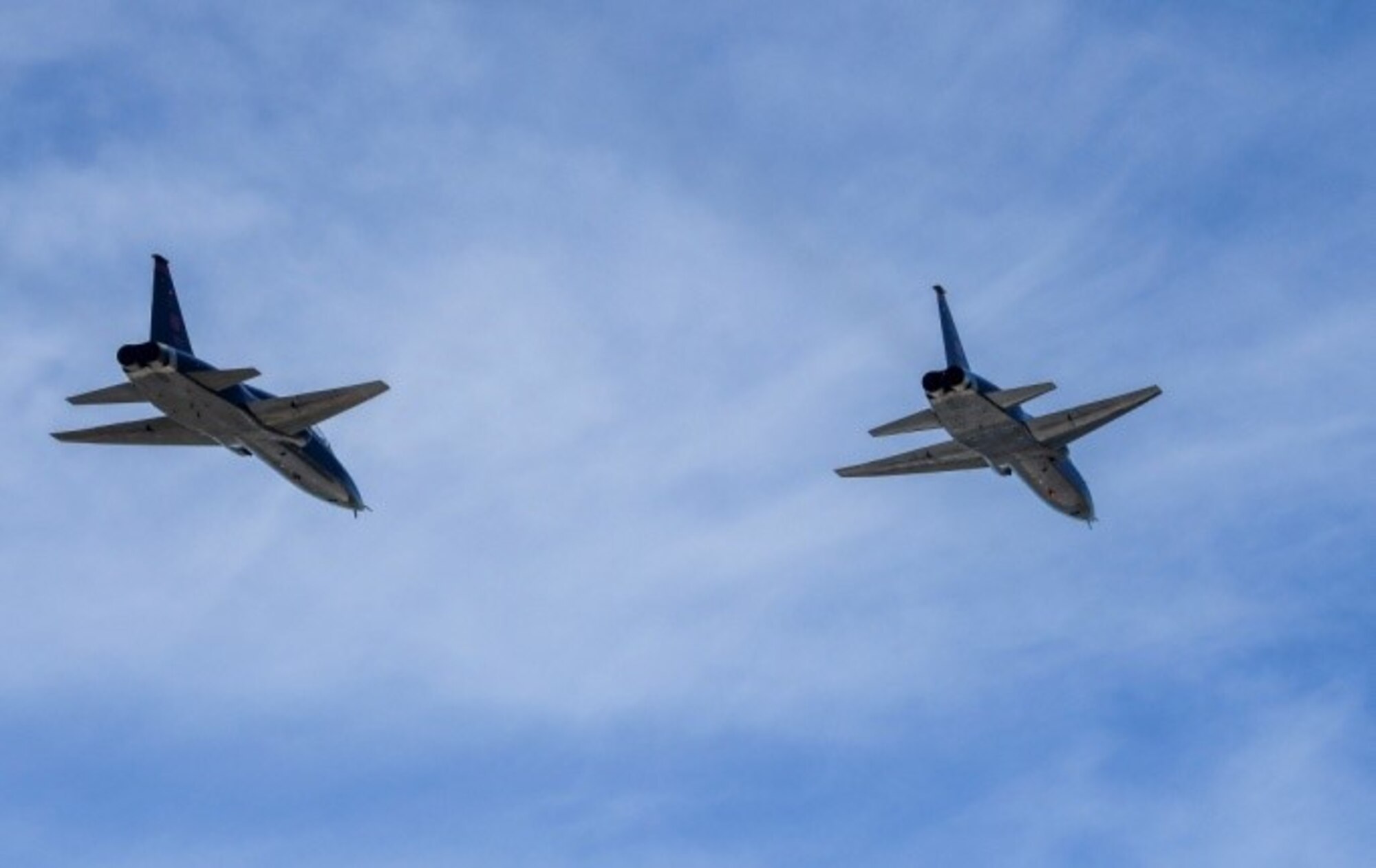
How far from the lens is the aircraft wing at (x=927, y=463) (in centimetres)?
10956

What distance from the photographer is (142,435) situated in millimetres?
106500

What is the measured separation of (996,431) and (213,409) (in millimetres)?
35435

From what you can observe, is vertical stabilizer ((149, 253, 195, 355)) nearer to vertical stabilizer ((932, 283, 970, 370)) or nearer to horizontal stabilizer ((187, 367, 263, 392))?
horizontal stabilizer ((187, 367, 263, 392))

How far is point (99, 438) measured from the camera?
106250 mm

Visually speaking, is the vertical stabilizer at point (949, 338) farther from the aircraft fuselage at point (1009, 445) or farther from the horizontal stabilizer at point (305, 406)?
the horizontal stabilizer at point (305, 406)

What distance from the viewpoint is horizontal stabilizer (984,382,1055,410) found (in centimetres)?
9062

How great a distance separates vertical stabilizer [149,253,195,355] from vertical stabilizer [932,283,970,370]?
33599mm

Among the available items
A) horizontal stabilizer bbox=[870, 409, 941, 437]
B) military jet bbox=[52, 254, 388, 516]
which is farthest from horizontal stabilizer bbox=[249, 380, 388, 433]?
horizontal stabilizer bbox=[870, 409, 941, 437]

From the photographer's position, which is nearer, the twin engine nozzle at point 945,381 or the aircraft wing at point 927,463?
the twin engine nozzle at point 945,381

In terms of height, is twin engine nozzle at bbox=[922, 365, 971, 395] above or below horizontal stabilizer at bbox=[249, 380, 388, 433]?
below

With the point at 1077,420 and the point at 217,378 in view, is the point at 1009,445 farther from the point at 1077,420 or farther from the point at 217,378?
the point at 217,378

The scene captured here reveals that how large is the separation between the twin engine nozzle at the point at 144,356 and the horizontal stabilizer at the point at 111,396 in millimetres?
1673

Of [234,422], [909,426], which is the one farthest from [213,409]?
[909,426]

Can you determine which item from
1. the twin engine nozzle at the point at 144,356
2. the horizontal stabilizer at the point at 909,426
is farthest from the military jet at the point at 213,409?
the horizontal stabilizer at the point at 909,426
